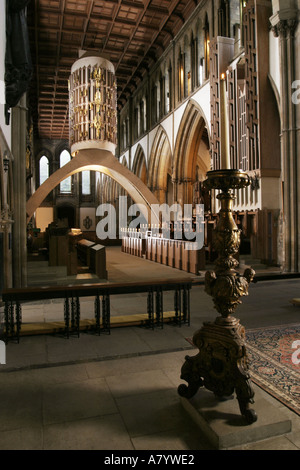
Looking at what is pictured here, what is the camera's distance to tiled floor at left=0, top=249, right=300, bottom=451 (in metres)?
1.96

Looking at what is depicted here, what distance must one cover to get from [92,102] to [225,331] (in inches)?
436

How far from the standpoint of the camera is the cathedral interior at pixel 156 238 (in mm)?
2137

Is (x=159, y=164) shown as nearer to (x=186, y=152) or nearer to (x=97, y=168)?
(x=186, y=152)

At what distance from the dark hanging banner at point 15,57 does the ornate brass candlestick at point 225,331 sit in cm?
402

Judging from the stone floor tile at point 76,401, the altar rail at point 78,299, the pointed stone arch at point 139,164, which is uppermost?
the pointed stone arch at point 139,164

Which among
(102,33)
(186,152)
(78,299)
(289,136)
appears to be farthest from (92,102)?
(78,299)

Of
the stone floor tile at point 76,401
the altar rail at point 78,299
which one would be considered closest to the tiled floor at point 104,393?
the stone floor tile at point 76,401

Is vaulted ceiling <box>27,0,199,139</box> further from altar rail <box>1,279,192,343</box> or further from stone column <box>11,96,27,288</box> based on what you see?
altar rail <box>1,279,192,343</box>

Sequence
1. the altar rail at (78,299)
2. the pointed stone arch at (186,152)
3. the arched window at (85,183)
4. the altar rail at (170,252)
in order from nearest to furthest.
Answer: the altar rail at (78,299) < the altar rail at (170,252) < the pointed stone arch at (186,152) < the arched window at (85,183)

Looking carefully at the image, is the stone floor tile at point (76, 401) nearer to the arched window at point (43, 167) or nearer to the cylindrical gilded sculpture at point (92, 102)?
the cylindrical gilded sculpture at point (92, 102)

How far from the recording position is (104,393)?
2.54 metres

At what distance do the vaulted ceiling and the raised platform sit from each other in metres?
12.8

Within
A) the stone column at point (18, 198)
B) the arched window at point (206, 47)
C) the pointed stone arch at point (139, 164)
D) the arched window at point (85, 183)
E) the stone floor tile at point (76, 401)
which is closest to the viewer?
the stone floor tile at point (76, 401)

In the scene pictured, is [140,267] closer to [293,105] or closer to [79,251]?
[79,251]
